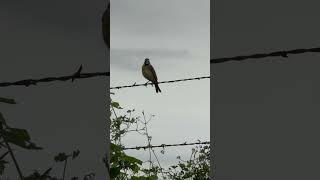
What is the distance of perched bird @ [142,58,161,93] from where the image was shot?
179cm

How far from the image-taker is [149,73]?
1.91m

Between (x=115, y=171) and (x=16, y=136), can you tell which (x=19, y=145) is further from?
(x=115, y=171)

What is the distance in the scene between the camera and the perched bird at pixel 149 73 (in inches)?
70.3

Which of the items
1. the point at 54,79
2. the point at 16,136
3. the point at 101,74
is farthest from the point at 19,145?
the point at 101,74

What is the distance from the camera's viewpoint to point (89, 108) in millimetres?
1745

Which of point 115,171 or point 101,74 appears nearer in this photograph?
point 101,74

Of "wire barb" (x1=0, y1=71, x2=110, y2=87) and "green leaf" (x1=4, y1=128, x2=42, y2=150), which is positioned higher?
"wire barb" (x1=0, y1=71, x2=110, y2=87)

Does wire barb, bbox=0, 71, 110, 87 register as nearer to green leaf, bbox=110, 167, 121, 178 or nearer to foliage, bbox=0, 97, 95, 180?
foliage, bbox=0, 97, 95, 180
